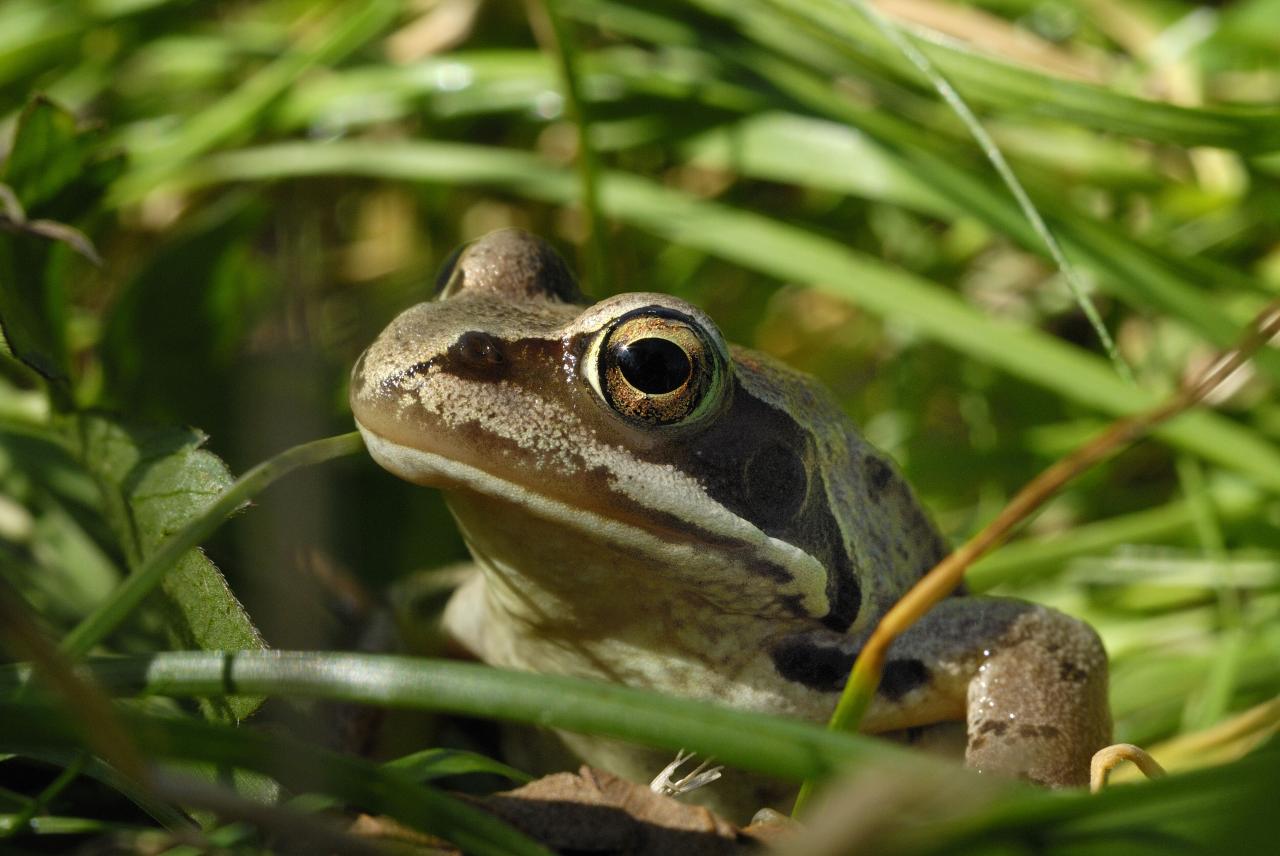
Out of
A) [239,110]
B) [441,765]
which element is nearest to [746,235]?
[239,110]

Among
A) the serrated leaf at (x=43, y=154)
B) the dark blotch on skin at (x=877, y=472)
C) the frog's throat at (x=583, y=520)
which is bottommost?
the frog's throat at (x=583, y=520)

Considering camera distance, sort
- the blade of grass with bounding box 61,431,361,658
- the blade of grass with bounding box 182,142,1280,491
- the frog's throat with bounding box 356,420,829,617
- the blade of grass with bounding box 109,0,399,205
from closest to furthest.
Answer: the blade of grass with bounding box 61,431,361,658 < the frog's throat with bounding box 356,420,829,617 < the blade of grass with bounding box 182,142,1280,491 < the blade of grass with bounding box 109,0,399,205

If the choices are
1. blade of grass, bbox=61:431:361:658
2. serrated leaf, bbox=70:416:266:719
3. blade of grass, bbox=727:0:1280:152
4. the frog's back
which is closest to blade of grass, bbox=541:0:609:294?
blade of grass, bbox=727:0:1280:152

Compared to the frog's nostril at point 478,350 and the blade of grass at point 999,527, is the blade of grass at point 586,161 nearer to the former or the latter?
the frog's nostril at point 478,350

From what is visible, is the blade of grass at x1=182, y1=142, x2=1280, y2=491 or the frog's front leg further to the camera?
the blade of grass at x1=182, y1=142, x2=1280, y2=491

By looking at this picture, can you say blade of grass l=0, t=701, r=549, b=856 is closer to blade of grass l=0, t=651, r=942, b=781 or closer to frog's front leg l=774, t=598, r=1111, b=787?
blade of grass l=0, t=651, r=942, b=781

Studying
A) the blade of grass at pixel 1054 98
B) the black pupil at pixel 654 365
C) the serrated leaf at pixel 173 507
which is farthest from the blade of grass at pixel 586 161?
the serrated leaf at pixel 173 507

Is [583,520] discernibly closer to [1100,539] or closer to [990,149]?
[990,149]
